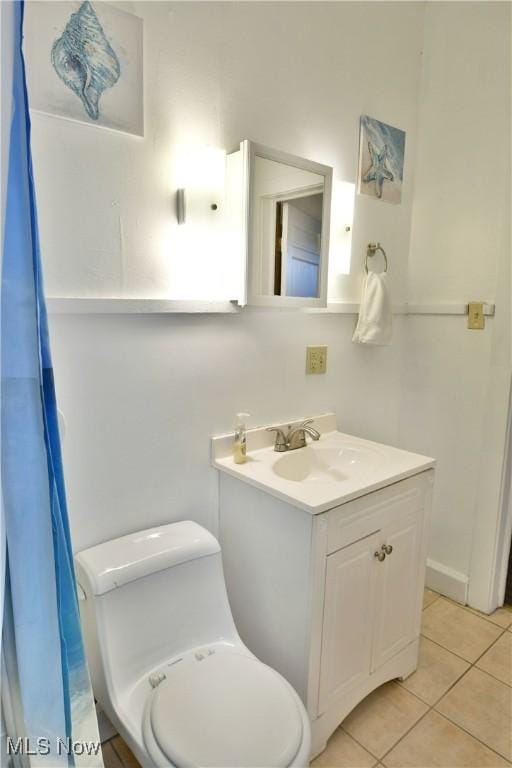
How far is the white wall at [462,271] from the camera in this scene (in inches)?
72.4

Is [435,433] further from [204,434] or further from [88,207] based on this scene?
[88,207]

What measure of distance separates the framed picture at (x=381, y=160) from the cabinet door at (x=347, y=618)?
1378 millimetres

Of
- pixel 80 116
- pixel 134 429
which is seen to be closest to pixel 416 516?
pixel 134 429

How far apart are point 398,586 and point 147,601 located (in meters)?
0.82

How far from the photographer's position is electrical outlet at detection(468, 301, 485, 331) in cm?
192

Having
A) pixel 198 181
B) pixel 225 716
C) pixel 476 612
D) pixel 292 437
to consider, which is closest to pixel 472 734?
pixel 476 612

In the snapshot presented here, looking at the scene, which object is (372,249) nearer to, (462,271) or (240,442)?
(462,271)

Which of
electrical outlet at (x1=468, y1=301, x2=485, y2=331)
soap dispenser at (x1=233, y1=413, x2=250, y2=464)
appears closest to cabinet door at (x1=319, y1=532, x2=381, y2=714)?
soap dispenser at (x1=233, y1=413, x2=250, y2=464)

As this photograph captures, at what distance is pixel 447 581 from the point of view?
6.96 ft

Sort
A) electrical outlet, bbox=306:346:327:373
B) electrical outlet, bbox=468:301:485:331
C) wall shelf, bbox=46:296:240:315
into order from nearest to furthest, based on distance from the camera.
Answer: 1. wall shelf, bbox=46:296:240:315
2. electrical outlet, bbox=306:346:327:373
3. electrical outlet, bbox=468:301:485:331

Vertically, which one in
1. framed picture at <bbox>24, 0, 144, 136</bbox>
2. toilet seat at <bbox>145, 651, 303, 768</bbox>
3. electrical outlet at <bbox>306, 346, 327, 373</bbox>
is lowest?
toilet seat at <bbox>145, 651, 303, 768</bbox>

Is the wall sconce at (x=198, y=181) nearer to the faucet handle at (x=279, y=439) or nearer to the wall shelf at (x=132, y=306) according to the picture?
the wall shelf at (x=132, y=306)

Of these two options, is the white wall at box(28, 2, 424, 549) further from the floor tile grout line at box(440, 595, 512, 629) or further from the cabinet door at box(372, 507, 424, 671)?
the floor tile grout line at box(440, 595, 512, 629)

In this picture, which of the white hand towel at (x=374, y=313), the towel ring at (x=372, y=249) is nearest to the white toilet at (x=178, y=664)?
the white hand towel at (x=374, y=313)
